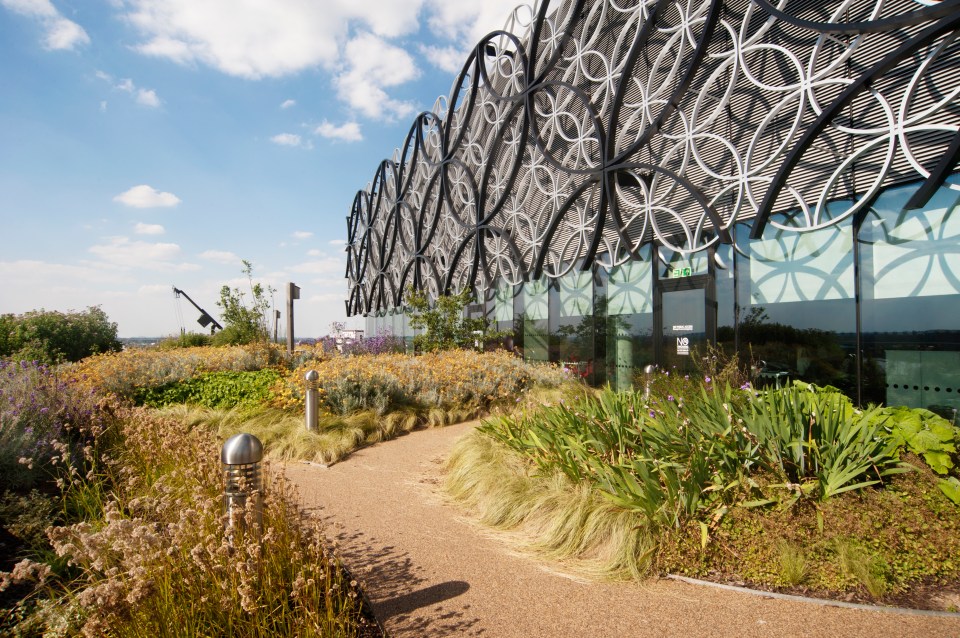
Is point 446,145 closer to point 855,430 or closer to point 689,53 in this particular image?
point 689,53

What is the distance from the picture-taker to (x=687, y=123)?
1024cm

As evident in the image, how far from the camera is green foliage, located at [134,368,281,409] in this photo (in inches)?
368

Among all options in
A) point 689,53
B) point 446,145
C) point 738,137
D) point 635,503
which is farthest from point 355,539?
point 446,145

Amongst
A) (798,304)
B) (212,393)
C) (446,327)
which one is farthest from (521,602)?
(446,327)

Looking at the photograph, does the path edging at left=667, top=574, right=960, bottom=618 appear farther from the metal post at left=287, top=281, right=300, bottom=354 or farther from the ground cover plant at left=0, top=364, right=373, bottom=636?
the metal post at left=287, top=281, right=300, bottom=354

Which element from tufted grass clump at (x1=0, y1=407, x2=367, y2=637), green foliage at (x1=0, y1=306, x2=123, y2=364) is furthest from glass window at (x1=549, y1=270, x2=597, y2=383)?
green foliage at (x1=0, y1=306, x2=123, y2=364)

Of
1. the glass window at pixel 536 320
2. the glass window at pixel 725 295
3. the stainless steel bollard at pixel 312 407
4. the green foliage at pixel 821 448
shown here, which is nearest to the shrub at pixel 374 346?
the glass window at pixel 536 320

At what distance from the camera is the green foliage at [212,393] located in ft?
30.7

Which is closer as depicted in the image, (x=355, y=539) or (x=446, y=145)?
(x=355, y=539)

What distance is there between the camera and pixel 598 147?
508 inches

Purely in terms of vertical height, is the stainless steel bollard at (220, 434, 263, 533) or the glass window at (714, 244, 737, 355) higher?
the glass window at (714, 244, 737, 355)

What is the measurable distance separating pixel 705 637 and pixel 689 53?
10.8 m

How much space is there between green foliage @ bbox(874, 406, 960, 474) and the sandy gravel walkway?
1.42 meters

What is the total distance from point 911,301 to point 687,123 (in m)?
4.96
